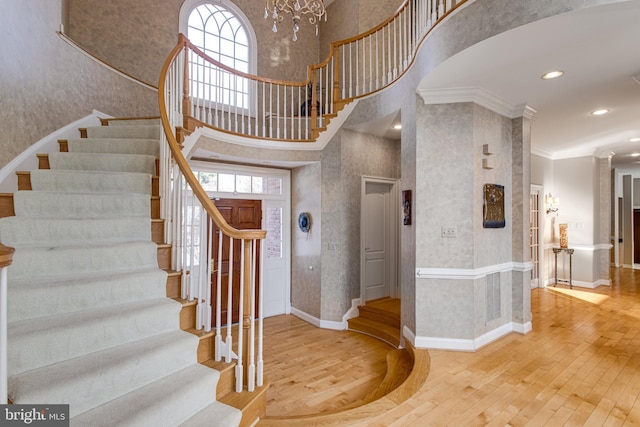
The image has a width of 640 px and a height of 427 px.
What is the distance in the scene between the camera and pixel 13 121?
2777 mm

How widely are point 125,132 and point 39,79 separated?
A: 82 centimetres

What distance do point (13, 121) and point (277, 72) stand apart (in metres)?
4.65

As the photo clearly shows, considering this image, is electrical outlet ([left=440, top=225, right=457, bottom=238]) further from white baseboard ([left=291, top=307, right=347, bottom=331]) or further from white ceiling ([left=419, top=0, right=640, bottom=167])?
white baseboard ([left=291, top=307, right=347, bottom=331])

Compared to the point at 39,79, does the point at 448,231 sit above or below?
below

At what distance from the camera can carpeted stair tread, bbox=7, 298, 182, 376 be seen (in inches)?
61.8

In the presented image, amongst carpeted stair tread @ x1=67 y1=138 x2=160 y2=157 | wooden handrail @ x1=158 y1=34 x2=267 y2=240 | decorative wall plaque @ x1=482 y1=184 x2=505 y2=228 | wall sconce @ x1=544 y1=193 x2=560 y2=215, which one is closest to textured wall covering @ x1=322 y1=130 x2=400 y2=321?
decorative wall plaque @ x1=482 y1=184 x2=505 y2=228

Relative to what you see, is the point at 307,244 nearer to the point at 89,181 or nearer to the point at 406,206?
the point at 406,206

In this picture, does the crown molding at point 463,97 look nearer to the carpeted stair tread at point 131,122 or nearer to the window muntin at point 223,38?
the carpeted stair tread at point 131,122

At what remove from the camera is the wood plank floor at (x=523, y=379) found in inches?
89.0

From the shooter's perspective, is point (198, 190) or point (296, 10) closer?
point (198, 190)

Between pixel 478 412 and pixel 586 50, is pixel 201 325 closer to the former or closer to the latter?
pixel 478 412

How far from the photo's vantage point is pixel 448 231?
11.5ft

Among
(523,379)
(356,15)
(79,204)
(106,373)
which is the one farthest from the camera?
(356,15)

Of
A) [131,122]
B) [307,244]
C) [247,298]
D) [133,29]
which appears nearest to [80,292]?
[247,298]
